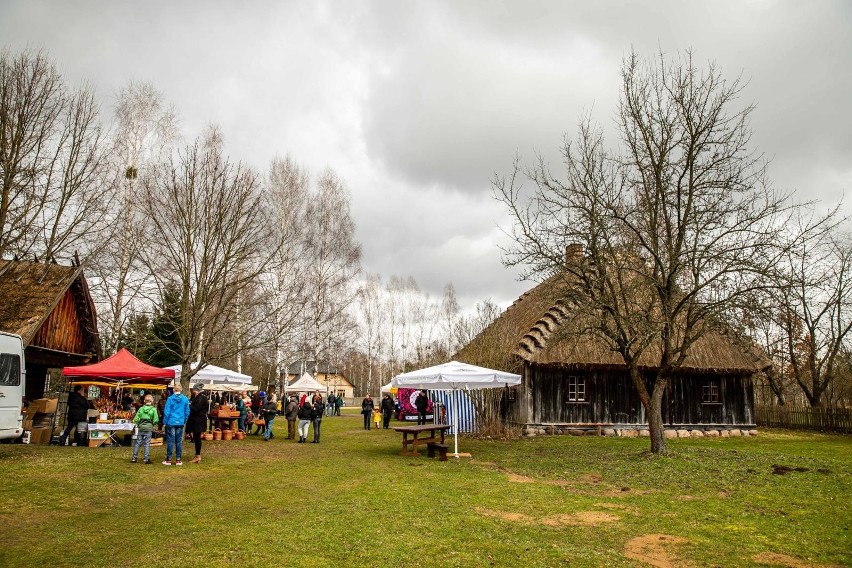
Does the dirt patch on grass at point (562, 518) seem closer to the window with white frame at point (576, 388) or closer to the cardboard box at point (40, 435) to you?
the cardboard box at point (40, 435)

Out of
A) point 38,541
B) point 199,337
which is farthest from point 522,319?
point 38,541

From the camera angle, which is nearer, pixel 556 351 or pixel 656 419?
pixel 656 419

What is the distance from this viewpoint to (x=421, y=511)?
28.1 feet

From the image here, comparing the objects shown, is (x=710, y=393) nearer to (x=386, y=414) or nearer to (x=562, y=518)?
(x=386, y=414)

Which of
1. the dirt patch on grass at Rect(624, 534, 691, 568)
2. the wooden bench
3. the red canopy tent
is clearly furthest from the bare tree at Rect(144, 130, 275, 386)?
the dirt patch on grass at Rect(624, 534, 691, 568)

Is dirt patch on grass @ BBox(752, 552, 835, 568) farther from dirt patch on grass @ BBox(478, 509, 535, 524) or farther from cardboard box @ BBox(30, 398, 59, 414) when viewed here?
cardboard box @ BBox(30, 398, 59, 414)

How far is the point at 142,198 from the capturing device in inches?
813

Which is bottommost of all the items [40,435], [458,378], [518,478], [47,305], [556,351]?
[518,478]

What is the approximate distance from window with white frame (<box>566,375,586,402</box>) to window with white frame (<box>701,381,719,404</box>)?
19.2 ft

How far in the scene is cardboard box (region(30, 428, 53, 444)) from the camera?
16.3 m

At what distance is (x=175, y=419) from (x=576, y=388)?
53.1 ft

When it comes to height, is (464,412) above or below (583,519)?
above

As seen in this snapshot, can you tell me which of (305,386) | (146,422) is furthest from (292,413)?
(305,386)

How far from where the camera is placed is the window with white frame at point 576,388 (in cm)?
2366
